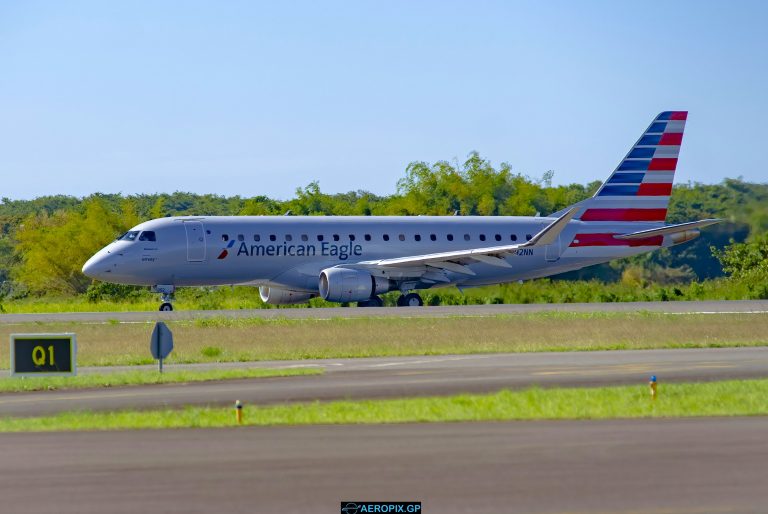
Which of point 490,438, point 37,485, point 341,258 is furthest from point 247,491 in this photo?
point 341,258

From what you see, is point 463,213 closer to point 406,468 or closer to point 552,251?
point 552,251

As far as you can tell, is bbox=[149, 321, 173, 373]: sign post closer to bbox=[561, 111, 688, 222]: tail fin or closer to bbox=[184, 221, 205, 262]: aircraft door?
bbox=[184, 221, 205, 262]: aircraft door

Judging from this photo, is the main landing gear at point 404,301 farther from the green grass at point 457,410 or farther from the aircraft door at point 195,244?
the green grass at point 457,410

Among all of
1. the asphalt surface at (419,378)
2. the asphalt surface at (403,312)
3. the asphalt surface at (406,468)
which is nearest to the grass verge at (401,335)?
the asphalt surface at (419,378)

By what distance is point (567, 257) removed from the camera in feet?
186

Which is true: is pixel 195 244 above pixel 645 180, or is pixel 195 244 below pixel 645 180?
below

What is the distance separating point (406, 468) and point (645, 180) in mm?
44791

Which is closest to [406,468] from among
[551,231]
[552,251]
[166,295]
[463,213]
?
[551,231]

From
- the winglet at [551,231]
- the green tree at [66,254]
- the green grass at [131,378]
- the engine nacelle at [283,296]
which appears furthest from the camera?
the green tree at [66,254]

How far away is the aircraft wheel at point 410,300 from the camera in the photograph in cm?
5331

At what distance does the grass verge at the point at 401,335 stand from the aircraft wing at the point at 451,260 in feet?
22.5

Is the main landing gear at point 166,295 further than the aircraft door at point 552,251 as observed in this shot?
No

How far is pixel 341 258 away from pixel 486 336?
1649 centimetres

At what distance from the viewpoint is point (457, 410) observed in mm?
20391
